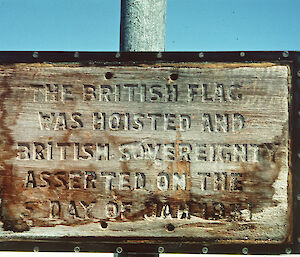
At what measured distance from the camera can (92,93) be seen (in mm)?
1670

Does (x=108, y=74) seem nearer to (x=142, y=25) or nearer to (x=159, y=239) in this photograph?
(x=142, y=25)

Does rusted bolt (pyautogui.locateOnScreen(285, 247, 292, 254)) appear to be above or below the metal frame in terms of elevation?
below

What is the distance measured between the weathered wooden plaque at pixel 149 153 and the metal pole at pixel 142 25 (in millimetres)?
117

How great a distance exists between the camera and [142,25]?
64.9 inches

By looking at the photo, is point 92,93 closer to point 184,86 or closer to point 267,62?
point 184,86

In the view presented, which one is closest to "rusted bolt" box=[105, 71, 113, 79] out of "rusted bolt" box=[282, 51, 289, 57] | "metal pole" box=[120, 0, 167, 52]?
"metal pole" box=[120, 0, 167, 52]

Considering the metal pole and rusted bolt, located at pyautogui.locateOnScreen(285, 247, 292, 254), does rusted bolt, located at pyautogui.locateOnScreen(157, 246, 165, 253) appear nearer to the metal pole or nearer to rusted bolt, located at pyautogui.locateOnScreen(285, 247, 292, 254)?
rusted bolt, located at pyautogui.locateOnScreen(285, 247, 292, 254)

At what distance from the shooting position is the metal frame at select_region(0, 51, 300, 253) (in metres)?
1.62

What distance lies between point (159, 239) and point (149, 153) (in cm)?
41

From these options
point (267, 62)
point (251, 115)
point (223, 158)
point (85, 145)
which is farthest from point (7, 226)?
point (267, 62)

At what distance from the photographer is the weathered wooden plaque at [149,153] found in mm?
1624

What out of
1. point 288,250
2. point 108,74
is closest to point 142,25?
point 108,74

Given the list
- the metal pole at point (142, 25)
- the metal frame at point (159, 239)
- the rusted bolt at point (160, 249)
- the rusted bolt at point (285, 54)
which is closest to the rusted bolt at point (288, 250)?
the metal frame at point (159, 239)

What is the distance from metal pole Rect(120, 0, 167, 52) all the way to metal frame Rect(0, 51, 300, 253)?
0.04 m
